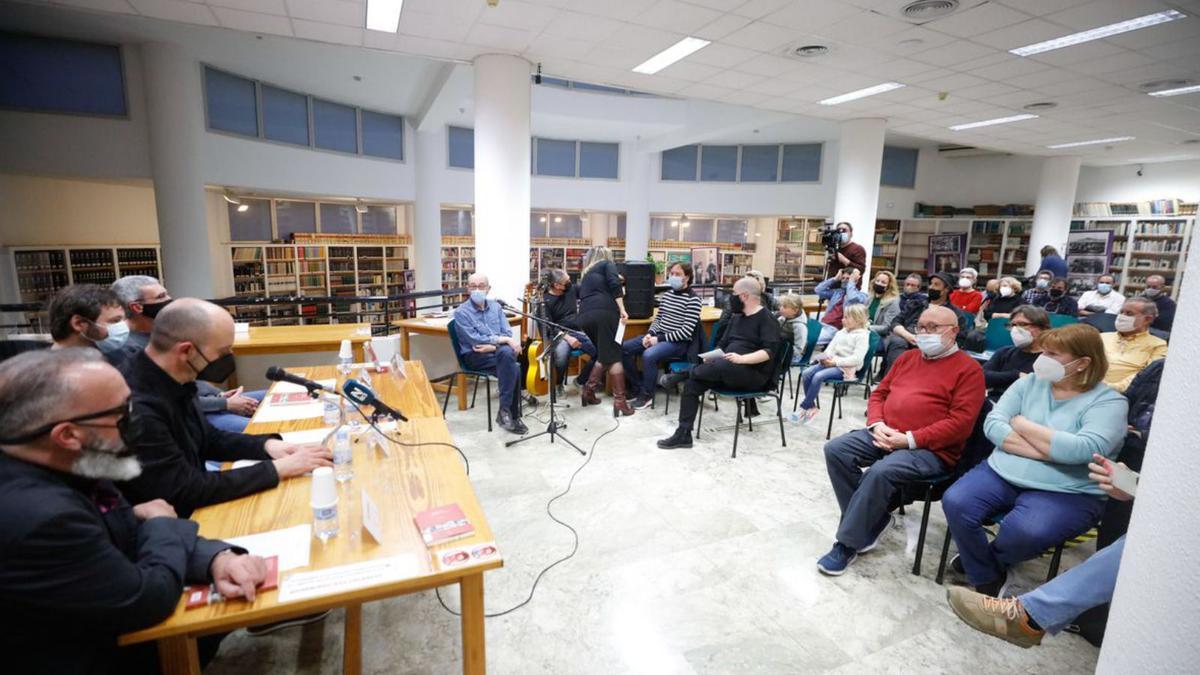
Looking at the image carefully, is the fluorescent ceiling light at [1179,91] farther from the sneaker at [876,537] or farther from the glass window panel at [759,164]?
the sneaker at [876,537]

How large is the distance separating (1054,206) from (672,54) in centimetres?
1011

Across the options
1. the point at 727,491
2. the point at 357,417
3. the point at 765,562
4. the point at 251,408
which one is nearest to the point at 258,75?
the point at 251,408

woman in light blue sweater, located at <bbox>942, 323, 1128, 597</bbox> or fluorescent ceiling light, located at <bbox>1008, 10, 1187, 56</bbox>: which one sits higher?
fluorescent ceiling light, located at <bbox>1008, 10, 1187, 56</bbox>

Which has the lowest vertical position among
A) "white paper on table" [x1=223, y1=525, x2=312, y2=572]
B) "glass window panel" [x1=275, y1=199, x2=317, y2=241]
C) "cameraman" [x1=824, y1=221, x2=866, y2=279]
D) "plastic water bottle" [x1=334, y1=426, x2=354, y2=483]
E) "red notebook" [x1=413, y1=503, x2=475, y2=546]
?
"white paper on table" [x1=223, y1=525, x2=312, y2=572]

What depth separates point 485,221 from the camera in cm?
586

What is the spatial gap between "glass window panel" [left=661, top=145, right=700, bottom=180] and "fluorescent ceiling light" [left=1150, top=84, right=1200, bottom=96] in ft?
25.1

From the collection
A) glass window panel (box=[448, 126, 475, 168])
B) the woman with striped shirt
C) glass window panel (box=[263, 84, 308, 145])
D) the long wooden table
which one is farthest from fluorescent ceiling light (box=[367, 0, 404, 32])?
glass window panel (box=[448, 126, 475, 168])

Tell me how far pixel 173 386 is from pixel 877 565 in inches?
123

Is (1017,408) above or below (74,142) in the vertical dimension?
below

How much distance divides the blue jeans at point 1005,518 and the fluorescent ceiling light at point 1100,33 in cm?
430

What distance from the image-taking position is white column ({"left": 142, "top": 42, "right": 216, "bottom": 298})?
6641mm

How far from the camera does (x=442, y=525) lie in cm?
163

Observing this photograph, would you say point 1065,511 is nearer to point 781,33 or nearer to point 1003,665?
point 1003,665

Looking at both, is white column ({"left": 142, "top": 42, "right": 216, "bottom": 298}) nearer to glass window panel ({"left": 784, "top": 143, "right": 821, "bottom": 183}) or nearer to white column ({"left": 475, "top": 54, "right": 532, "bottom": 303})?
white column ({"left": 475, "top": 54, "right": 532, "bottom": 303})
